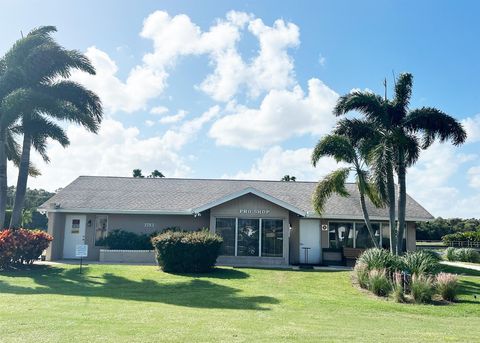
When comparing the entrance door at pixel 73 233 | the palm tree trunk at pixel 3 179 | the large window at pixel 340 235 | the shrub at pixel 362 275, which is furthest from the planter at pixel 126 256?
the shrub at pixel 362 275

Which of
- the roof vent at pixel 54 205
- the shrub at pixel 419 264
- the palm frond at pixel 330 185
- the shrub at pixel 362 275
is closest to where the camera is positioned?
the shrub at pixel 419 264

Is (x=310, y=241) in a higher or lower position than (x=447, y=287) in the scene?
higher

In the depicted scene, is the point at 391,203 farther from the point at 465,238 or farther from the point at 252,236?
the point at 465,238

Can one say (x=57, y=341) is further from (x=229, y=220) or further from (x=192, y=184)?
(x=192, y=184)

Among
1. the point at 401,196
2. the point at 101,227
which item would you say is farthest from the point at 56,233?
the point at 401,196

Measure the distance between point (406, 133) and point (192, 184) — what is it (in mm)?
13814

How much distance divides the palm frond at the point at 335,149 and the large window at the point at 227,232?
210 inches

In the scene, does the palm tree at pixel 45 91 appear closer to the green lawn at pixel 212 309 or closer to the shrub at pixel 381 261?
the green lawn at pixel 212 309

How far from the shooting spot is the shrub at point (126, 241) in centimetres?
2170

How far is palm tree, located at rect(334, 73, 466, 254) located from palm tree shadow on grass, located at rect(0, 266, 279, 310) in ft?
24.6

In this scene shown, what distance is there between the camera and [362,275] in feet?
49.6

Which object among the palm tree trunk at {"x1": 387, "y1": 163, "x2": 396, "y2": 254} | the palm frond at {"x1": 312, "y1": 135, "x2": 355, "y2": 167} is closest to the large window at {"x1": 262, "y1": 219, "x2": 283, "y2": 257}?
the palm frond at {"x1": 312, "y1": 135, "x2": 355, "y2": 167}

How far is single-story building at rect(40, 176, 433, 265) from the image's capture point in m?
21.1

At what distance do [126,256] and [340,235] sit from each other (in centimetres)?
1104
